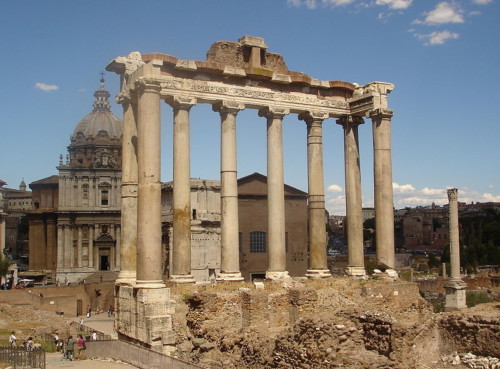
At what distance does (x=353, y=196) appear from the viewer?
969 inches

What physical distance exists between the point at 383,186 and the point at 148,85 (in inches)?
387

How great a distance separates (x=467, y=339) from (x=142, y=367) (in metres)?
8.08

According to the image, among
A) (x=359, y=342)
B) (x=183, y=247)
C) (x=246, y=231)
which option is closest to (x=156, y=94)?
(x=183, y=247)

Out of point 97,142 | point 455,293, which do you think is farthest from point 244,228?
point 97,142

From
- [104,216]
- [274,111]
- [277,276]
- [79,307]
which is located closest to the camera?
[277,276]

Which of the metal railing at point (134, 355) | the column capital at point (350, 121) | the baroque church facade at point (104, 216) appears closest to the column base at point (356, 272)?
the column capital at point (350, 121)

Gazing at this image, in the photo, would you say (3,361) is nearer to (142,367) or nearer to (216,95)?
(142,367)

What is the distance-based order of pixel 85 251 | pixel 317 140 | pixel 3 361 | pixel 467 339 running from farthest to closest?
pixel 85 251 → pixel 317 140 → pixel 3 361 → pixel 467 339

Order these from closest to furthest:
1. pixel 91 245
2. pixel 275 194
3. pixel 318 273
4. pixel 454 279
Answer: pixel 275 194 → pixel 318 273 → pixel 454 279 → pixel 91 245

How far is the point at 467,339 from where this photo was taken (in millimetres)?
14266

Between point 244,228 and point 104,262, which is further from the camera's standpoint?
point 104,262

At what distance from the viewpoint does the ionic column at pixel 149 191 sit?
18.2 m

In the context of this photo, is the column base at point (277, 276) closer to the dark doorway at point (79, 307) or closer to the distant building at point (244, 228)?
the distant building at point (244, 228)

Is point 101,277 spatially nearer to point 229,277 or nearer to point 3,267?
point 3,267
